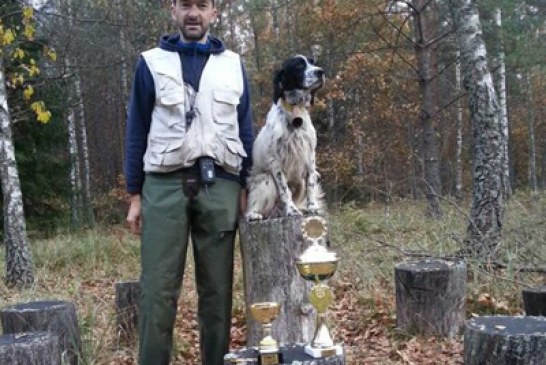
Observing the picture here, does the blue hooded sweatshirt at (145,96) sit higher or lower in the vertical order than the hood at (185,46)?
lower

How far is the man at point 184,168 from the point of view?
10.5 ft

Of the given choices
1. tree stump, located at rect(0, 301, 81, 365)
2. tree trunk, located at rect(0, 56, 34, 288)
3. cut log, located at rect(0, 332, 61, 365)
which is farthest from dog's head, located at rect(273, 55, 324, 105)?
tree trunk, located at rect(0, 56, 34, 288)

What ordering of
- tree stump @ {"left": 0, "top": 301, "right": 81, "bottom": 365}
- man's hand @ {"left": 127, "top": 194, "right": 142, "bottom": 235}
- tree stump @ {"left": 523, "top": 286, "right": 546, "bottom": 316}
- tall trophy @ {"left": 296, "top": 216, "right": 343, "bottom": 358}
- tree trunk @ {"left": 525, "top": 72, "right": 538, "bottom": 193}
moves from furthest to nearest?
1. tree trunk @ {"left": 525, "top": 72, "right": 538, "bottom": 193}
2. tree stump @ {"left": 523, "top": 286, "right": 546, "bottom": 316}
3. tree stump @ {"left": 0, "top": 301, "right": 81, "bottom": 365}
4. man's hand @ {"left": 127, "top": 194, "right": 142, "bottom": 235}
5. tall trophy @ {"left": 296, "top": 216, "right": 343, "bottom": 358}

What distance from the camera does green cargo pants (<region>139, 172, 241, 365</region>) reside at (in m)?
3.24

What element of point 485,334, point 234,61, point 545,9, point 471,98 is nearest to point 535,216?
point 471,98

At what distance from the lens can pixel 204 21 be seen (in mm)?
3230

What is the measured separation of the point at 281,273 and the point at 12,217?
4.83 meters

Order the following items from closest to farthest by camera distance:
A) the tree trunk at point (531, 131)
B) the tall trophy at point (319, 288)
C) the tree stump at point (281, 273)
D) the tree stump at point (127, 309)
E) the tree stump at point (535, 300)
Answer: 1. the tall trophy at point (319, 288)
2. the tree stump at point (281, 273)
3. the tree stump at point (535, 300)
4. the tree stump at point (127, 309)
5. the tree trunk at point (531, 131)

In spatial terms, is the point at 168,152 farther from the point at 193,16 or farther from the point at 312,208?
the point at 312,208

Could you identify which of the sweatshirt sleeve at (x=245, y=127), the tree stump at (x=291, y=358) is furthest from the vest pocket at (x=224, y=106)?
the tree stump at (x=291, y=358)

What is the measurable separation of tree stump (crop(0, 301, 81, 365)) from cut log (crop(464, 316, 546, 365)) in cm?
241

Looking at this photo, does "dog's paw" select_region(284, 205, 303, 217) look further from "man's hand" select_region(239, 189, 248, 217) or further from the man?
the man

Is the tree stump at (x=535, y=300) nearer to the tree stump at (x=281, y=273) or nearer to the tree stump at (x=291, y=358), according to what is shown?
the tree stump at (x=281, y=273)

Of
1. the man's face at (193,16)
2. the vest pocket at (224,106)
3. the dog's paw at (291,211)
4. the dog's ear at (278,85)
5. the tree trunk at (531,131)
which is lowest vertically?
the dog's paw at (291,211)
